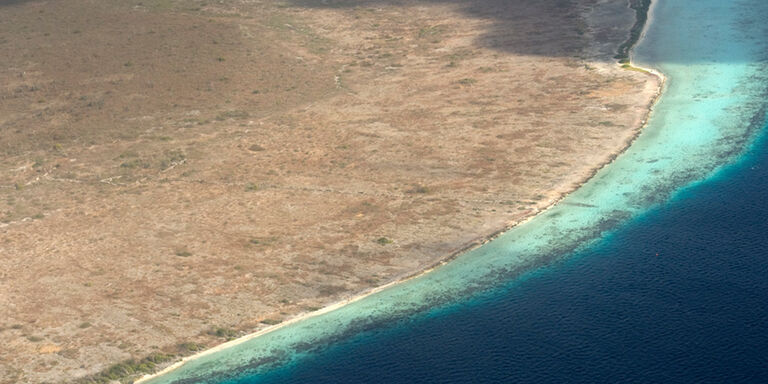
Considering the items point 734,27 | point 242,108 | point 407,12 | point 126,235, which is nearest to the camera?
point 126,235

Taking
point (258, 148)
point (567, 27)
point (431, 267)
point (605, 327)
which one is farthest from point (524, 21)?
point (605, 327)

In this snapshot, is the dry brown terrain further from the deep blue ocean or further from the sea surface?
the deep blue ocean

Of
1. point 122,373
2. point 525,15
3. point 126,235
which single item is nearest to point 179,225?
point 126,235

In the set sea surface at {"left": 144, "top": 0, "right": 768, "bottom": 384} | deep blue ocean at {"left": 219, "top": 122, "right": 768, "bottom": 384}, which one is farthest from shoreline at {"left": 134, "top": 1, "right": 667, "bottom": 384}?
deep blue ocean at {"left": 219, "top": 122, "right": 768, "bottom": 384}

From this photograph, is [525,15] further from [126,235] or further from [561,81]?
[126,235]

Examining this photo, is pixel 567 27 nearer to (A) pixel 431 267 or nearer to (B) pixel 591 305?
(A) pixel 431 267
